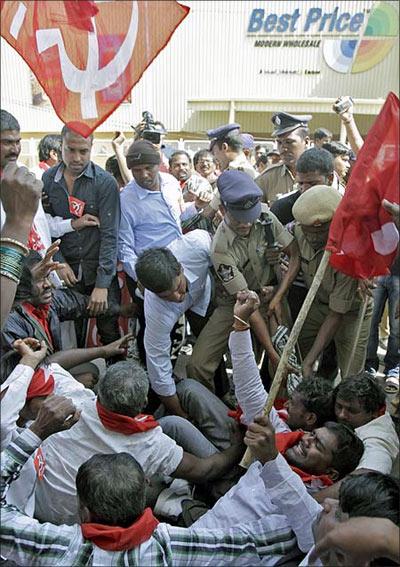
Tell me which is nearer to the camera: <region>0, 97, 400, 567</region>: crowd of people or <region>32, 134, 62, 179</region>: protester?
<region>0, 97, 400, 567</region>: crowd of people

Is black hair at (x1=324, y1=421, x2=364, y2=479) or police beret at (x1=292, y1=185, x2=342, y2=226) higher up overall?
police beret at (x1=292, y1=185, x2=342, y2=226)

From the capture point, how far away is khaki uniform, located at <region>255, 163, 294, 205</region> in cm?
481

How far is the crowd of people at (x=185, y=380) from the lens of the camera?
188 cm

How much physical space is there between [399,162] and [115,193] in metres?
2.03

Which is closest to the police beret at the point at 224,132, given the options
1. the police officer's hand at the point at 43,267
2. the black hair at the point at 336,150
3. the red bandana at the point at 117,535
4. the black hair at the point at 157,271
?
the black hair at the point at 336,150

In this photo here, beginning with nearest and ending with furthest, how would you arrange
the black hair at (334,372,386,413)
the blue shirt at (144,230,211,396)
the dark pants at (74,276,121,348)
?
the black hair at (334,372,386,413) < the blue shirt at (144,230,211,396) < the dark pants at (74,276,121,348)

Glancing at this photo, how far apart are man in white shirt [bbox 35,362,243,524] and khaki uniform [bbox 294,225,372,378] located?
153 cm

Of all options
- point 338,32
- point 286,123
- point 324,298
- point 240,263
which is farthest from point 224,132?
point 338,32

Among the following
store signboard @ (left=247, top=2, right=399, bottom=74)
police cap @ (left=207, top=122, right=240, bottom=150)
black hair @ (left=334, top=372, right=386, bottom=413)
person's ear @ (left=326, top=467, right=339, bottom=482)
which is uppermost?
store signboard @ (left=247, top=2, right=399, bottom=74)

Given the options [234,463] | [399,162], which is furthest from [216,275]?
[399,162]

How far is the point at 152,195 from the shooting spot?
421 cm

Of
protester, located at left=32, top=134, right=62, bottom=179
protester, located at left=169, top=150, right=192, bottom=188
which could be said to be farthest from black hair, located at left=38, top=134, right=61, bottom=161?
protester, located at left=169, top=150, right=192, bottom=188

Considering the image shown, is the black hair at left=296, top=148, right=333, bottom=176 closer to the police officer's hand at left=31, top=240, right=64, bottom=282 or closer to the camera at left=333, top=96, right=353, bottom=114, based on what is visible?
the camera at left=333, top=96, right=353, bottom=114

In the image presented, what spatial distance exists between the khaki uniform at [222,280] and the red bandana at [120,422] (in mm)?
1258
